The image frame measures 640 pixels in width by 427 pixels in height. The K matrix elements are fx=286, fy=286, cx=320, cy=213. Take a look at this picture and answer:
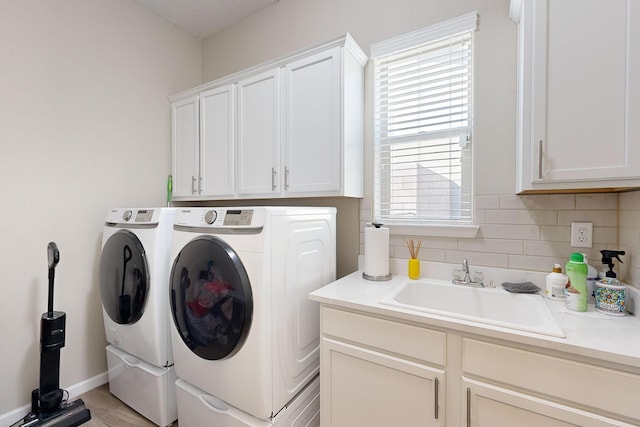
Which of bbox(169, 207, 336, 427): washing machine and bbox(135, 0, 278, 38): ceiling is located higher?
bbox(135, 0, 278, 38): ceiling

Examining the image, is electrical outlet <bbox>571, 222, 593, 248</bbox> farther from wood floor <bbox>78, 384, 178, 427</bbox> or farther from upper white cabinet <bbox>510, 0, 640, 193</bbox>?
wood floor <bbox>78, 384, 178, 427</bbox>

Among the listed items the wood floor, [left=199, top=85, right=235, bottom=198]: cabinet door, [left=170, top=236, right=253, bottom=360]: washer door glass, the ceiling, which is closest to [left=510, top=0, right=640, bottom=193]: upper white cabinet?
[left=170, top=236, right=253, bottom=360]: washer door glass

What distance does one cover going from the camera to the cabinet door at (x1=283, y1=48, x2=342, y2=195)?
1686mm

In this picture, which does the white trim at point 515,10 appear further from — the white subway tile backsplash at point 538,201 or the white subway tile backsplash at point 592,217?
the white subway tile backsplash at point 592,217

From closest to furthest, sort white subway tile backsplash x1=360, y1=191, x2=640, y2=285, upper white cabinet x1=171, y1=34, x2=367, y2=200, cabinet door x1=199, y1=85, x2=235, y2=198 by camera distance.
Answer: white subway tile backsplash x1=360, y1=191, x2=640, y2=285 → upper white cabinet x1=171, y1=34, x2=367, y2=200 → cabinet door x1=199, y1=85, x2=235, y2=198

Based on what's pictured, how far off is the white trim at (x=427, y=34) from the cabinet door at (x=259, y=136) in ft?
2.31

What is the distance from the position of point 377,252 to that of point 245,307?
0.78 meters

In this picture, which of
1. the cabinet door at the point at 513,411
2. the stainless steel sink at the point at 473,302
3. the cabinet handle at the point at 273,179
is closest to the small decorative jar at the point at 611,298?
the stainless steel sink at the point at 473,302

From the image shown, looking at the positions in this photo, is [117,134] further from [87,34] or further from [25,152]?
[87,34]

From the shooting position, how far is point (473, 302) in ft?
4.85

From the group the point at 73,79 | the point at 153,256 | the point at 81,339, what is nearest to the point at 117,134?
the point at 73,79

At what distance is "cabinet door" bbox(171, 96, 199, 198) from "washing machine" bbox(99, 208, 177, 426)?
2.06ft

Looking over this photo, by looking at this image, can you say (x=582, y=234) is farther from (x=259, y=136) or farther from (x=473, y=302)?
(x=259, y=136)

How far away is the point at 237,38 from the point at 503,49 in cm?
214
